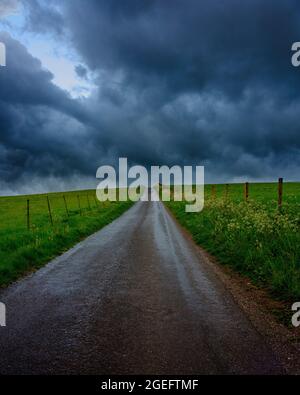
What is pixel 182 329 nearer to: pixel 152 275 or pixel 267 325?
pixel 267 325

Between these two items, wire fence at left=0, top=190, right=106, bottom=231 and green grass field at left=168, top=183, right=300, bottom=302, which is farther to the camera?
wire fence at left=0, top=190, right=106, bottom=231

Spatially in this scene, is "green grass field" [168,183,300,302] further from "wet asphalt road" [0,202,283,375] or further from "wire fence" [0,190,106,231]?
"wire fence" [0,190,106,231]

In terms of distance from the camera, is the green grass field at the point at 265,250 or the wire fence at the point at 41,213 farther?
the wire fence at the point at 41,213

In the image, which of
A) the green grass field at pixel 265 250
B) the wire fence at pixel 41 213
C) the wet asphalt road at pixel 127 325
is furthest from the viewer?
the wire fence at pixel 41 213

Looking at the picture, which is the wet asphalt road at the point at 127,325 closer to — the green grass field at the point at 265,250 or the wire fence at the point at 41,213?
the green grass field at the point at 265,250

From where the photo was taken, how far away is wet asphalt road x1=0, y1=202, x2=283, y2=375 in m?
4.98

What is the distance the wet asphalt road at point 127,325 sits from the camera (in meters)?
4.98

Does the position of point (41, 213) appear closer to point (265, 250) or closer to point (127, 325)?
point (265, 250)

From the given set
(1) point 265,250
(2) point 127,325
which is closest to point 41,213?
(1) point 265,250

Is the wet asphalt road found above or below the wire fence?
below

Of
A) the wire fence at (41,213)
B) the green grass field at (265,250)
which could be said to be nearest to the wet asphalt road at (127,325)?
the green grass field at (265,250)

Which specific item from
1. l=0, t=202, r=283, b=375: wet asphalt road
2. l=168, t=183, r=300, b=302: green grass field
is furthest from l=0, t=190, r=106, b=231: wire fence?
l=0, t=202, r=283, b=375: wet asphalt road

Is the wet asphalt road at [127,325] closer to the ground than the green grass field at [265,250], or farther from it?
closer to the ground
